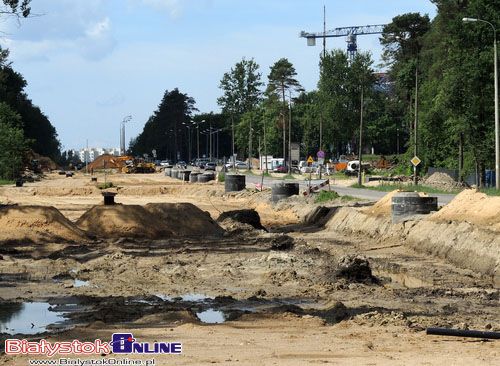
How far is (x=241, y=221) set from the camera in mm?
36344

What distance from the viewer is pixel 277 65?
445 feet

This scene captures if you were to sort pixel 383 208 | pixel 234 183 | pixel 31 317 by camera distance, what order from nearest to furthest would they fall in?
pixel 31 317 → pixel 383 208 → pixel 234 183

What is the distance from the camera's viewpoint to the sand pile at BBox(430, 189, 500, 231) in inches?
957

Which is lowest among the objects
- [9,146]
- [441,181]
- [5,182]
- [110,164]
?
[5,182]

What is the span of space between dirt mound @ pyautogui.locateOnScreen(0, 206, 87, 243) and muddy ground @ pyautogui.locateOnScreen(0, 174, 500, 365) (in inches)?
22.0

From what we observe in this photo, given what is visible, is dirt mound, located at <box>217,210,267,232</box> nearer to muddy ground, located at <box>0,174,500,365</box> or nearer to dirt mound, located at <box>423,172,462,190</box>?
muddy ground, located at <box>0,174,500,365</box>

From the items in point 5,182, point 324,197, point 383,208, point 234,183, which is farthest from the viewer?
point 5,182

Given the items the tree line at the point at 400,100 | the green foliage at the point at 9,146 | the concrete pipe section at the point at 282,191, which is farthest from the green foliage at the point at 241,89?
the concrete pipe section at the point at 282,191

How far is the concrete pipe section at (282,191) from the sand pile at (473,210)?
20922mm

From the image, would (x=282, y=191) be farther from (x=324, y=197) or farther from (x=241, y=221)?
(x=241, y=221)

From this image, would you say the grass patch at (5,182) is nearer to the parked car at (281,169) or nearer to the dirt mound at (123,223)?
the parked car at (281,169)

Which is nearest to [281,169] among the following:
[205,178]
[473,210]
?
[205,178]

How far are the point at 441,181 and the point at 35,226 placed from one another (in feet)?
142

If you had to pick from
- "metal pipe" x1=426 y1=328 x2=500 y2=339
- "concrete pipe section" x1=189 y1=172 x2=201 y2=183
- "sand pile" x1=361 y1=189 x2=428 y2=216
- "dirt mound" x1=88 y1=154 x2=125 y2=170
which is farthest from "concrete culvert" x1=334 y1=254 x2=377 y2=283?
"dirt mound" x1=88 y1=154 x2=125 y2=170
